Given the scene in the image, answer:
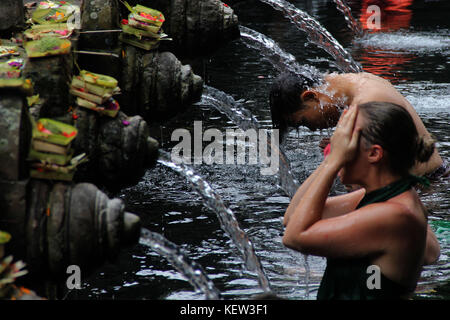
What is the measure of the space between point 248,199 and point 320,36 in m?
3.34

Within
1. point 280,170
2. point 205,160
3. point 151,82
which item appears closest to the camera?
point 151,82

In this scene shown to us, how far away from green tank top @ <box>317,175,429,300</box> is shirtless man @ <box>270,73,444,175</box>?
1.46 metres

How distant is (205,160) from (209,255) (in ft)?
6.22

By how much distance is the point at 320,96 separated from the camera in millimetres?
4398

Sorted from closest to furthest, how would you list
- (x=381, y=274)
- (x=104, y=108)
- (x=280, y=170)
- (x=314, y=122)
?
Result: (x=381, y=274) → (x=104, y=108) → (x=314, y=122) → (x=280, y=170)

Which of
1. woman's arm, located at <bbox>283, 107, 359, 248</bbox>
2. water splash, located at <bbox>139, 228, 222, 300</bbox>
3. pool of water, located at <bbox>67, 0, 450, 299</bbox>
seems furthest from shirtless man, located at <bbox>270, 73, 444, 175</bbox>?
water splash, located at <bbox>139, 228, 222, 300</bbox>

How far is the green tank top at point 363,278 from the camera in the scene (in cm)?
282

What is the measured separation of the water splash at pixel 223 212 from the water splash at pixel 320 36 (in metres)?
3.44

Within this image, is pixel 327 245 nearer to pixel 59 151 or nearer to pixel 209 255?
pixel 59 151

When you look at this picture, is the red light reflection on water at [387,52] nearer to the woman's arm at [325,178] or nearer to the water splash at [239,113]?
the water splash at [239,113]

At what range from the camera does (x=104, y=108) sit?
3.67 m

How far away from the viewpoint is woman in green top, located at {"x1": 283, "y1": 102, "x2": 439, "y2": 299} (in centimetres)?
279

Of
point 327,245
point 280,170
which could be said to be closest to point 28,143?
point 327,245

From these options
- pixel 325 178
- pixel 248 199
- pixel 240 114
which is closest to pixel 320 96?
pixel 248 199
